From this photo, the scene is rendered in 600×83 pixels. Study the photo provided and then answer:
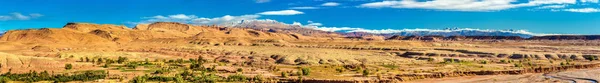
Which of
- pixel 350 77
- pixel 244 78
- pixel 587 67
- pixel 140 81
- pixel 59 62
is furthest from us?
pixel 587 67

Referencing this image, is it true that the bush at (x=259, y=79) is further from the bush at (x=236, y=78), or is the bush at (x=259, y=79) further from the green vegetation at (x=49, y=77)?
the green vegetation at (x=49, y=77)

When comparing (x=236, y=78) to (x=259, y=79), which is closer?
(x=259, y=79)

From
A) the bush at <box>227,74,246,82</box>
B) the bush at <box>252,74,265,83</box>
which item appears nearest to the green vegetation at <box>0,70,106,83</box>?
the bush at <box>227,74,246,82</box>

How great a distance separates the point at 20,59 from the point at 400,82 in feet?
135

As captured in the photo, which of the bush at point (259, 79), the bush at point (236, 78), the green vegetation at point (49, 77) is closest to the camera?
the green vegetation at point (49, 77)

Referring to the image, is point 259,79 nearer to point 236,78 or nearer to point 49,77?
point 236,78

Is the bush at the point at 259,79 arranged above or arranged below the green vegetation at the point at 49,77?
below

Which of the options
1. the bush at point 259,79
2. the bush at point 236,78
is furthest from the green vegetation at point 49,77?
the bush at point 259,79

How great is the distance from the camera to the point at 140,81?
153ft

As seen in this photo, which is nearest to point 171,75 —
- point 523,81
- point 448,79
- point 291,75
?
point 291,75

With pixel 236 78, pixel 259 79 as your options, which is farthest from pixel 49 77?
pixel 259 79

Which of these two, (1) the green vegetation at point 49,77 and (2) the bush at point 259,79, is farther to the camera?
(2) the bush at point 259,79

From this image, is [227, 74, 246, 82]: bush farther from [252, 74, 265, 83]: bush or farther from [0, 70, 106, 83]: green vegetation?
[0, 70, 106, 83]: green vegetation

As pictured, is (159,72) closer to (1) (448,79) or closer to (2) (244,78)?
(2) (244,78)
